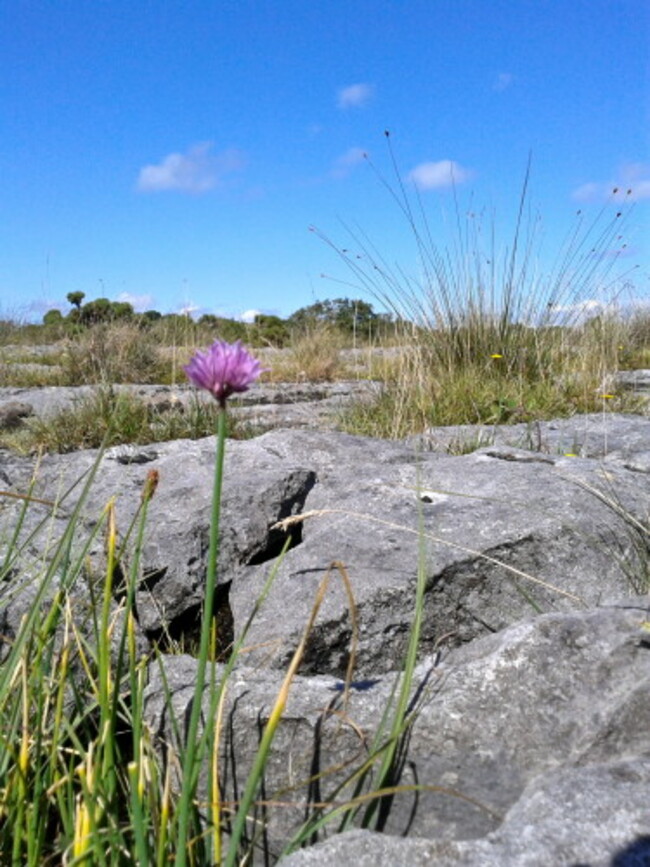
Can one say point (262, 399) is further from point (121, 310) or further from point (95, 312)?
point (121, 310)

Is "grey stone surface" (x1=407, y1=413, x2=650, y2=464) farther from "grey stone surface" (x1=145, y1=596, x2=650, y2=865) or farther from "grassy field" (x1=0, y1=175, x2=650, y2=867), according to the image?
"grey stone surface" (x1=145, y1=596, x2=650, y2=865)

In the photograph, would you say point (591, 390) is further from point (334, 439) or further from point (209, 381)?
point (209, 381)

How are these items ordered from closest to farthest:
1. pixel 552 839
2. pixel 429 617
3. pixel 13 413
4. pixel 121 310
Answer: pixel 552 839 → pixel 429 617 → pixel 13 413 → pixel 121 310

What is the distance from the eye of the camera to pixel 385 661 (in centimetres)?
181

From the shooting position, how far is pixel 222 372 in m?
0.81

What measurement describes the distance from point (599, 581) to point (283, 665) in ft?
2.59

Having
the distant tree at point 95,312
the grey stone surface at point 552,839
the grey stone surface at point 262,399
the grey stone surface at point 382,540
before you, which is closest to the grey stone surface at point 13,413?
the grey stone surface at point 262,399

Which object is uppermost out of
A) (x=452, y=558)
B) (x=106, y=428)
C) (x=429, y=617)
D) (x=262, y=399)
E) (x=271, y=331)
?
(x=271, y=331)

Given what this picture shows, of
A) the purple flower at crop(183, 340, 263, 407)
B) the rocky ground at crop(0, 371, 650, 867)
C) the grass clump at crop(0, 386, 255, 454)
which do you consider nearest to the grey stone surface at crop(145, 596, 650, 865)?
the rocky ground at crop(0, 371, 650, 867)

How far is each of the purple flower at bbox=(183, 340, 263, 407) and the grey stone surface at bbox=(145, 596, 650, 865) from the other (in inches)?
22.6

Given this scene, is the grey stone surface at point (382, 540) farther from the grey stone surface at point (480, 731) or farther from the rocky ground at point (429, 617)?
the grey stone surface at point (480, 731)

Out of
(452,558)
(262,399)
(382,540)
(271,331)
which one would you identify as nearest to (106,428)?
(262,399)

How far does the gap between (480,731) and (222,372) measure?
75cm

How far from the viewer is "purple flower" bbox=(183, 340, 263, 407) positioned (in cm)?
81
